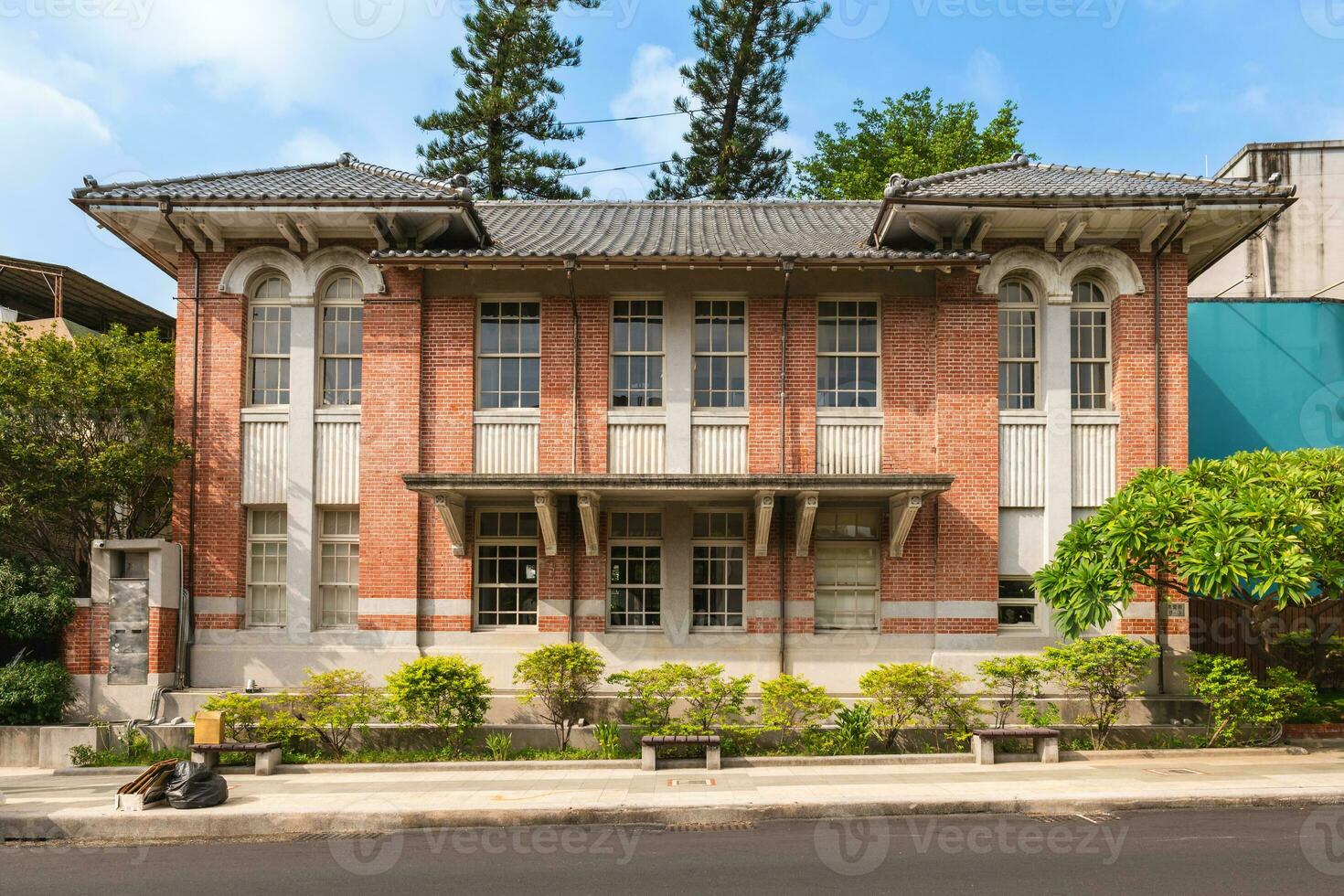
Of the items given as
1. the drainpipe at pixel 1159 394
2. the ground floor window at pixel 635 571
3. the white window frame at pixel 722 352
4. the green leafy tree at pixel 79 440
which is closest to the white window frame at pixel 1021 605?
the drainpipe at pixel 1159 394

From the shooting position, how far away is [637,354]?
56.3 ft

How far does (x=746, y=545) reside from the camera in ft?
55.6

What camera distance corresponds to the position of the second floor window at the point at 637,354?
17141 millimetres

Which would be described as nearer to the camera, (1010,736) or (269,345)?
(1010,736)

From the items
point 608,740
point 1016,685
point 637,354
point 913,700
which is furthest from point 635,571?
point 1016,685

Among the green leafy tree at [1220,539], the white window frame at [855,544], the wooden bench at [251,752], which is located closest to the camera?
the green leafy tree at [1220,539]

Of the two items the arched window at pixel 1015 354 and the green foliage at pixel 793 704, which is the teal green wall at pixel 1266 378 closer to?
the arched window at pixel 1015 354

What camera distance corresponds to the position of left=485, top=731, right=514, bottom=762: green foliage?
1461 centimetres

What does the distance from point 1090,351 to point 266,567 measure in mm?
14602

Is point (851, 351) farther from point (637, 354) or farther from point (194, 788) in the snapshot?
point (194, 788)

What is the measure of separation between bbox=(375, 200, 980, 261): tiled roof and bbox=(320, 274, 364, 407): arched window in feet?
5.32

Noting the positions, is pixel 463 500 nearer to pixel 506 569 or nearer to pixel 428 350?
pixel 506 569

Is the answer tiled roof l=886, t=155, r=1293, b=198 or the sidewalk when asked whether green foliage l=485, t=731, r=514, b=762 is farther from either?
tiled roof l=886, t=155, r=1293, b=198

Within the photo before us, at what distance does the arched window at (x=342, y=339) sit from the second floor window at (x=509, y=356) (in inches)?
83.8
